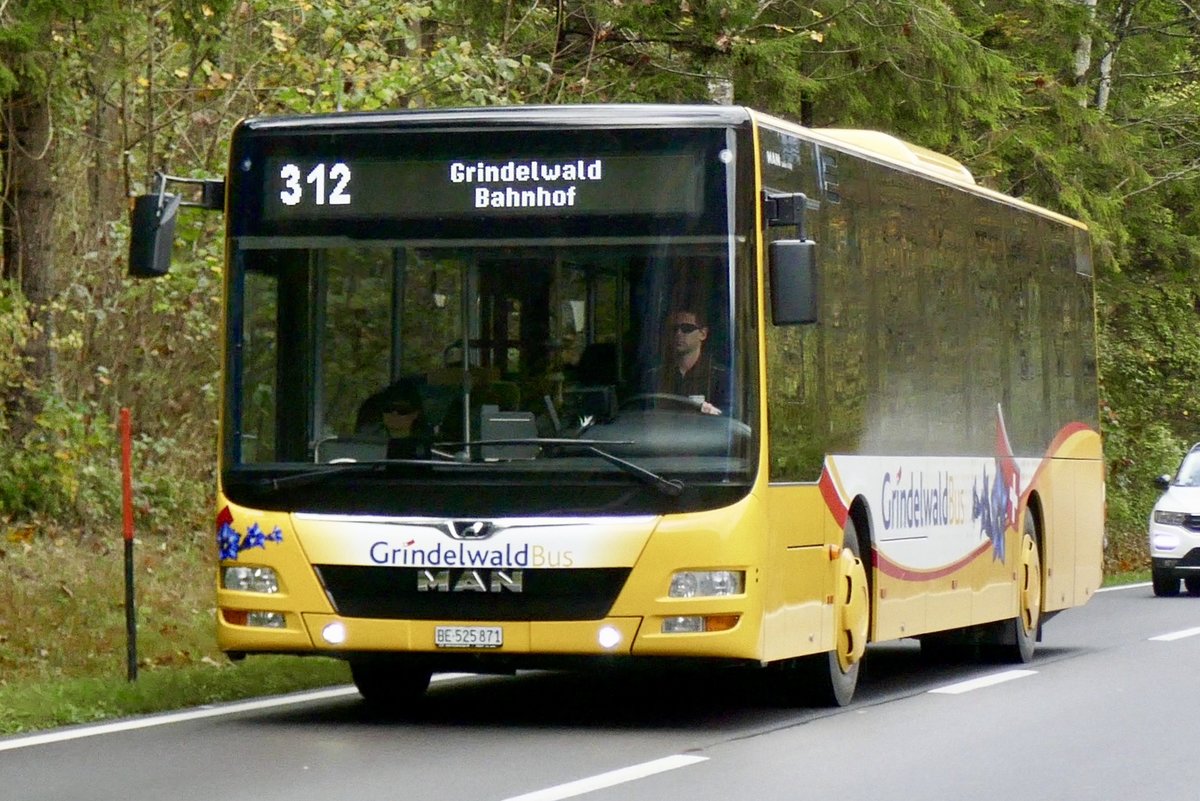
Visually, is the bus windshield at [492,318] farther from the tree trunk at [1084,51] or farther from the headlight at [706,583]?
the tree trunk at [1084,51]

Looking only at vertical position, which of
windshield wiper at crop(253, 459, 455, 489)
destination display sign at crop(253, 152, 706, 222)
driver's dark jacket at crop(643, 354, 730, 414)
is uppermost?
destination display sign at crop(253, 152, 706, 222)

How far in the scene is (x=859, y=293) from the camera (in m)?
13.3

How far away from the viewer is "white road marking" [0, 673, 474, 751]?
36.3 ft

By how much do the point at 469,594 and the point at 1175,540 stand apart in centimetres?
1822

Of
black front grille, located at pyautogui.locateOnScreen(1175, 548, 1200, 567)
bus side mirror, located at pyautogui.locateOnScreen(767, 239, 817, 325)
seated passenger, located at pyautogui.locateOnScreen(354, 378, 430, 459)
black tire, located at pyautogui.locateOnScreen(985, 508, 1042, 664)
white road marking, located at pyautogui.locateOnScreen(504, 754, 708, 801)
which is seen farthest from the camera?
black front grille, located at pyautogui.locateOnScreen(1175, 548, 1200, 567)

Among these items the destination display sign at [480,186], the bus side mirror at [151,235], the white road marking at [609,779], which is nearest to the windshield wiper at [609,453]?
the destination display sign at [480,186]

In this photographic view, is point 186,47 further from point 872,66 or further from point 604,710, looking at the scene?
point 872,66

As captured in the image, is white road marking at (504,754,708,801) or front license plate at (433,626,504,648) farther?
front license plate at (433,626,504,648)

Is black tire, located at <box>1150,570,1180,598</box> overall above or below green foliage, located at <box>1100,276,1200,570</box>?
below

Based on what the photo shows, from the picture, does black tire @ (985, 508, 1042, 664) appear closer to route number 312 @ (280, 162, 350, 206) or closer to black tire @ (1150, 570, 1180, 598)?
route number 312 @ (280, 162, 350, 206)

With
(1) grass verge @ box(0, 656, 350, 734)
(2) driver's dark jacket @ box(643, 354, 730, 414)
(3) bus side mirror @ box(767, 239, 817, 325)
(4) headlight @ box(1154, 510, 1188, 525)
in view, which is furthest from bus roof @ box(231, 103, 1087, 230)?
(4) headlight @ box(1154, 510, 1188, 525)

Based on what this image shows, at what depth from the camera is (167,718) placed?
1206cm

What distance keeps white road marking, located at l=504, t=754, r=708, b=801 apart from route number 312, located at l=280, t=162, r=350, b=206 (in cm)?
312

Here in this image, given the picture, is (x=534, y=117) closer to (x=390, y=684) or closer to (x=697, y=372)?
(x=697, y=372)
